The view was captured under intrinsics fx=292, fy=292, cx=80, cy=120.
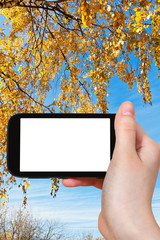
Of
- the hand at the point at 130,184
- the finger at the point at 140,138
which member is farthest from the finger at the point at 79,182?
the finger at the point at 140,138

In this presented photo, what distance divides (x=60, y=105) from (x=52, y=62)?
7.31 ft

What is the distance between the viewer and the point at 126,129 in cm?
137

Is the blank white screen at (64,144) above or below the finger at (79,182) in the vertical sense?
above

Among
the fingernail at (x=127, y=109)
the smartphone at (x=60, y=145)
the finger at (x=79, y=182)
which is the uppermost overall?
the fingernail at (x=127, y=109)

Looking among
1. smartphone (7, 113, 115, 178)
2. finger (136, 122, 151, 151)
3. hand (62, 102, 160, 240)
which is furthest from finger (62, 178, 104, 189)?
finger (136, 122, 151, 151)

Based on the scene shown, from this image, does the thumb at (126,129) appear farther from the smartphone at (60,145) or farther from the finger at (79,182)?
the finger at (79,182)

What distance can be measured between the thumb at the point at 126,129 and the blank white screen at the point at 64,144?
0.69 feet

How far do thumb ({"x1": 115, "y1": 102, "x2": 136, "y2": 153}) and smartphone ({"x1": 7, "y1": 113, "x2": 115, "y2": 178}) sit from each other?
0.17 metres

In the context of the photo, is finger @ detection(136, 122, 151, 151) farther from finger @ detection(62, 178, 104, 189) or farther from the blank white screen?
finger @ detection(62, 178, 104, 189)

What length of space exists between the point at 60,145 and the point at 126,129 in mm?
489

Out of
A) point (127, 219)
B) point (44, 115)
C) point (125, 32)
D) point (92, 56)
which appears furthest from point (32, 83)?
point (127, 219)

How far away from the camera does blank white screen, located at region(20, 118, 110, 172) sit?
162 cm

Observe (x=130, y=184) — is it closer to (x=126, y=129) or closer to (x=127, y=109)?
(x=126, y=129)

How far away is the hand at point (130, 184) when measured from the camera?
48.1 inches
